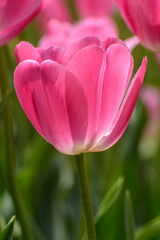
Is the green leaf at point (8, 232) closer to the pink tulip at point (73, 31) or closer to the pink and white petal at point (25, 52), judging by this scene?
the pink and white petal at point (25, 52)

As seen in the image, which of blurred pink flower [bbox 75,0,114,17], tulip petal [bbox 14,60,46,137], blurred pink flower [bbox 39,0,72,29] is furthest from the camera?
blurred pink flower [bbox 39,0,72,29]

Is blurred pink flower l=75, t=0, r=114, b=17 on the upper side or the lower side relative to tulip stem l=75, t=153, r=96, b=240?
lower

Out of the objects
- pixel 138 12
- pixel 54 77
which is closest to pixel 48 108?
pixel 54 77

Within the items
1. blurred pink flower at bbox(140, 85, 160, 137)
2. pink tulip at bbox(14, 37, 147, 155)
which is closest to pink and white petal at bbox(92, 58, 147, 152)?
pink tulip at bbox(14, 37, 147, 155)

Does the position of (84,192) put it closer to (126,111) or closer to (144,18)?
(126,111)

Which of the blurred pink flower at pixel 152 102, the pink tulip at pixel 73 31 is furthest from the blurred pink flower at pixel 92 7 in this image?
the pink tulip at pixel 73 31

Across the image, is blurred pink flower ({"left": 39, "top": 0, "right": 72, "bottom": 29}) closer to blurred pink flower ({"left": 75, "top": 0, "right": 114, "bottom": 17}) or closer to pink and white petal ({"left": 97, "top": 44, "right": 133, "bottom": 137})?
blurred pink flower ({"left": 75, "top": 0, "right": 114, "bottom": 17})

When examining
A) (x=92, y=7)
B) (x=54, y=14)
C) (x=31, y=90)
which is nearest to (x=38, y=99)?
(x=31, y=90)
